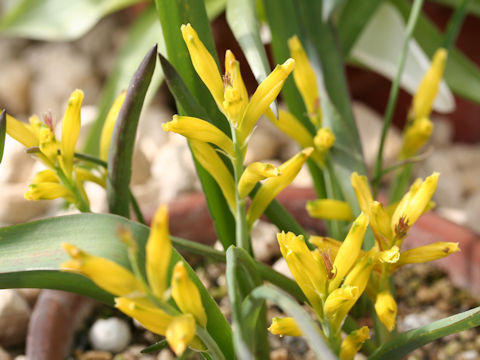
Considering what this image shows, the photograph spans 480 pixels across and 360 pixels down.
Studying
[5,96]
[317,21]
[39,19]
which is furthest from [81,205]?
[5,96]

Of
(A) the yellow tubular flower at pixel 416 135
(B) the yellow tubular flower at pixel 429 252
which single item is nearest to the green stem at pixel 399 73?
(A) the yellow tubular flower at pixel 416 135

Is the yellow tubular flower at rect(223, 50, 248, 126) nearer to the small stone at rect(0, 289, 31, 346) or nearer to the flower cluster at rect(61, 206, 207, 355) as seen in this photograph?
the flower cluster at rect(61, 206, 207, 355)

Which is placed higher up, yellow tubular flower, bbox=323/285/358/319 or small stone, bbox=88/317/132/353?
yellow tubular flower, bbox=323/285/358/319

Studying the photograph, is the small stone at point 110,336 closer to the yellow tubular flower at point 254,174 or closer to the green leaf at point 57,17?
the yellow tubular flower at point 254,174

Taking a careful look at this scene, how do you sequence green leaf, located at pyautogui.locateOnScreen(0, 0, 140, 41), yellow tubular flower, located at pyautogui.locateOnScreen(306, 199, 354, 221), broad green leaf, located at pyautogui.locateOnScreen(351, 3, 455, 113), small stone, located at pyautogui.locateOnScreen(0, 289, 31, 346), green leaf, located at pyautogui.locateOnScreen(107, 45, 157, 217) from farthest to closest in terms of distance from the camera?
green leaf, located at pyautogui.locateOnScreen(0, 0, 140, 41) → broad green leaf, located at pyautogui.locateOnScreen(351, 3, 455, 113) → small stone, located at pyautogui.locateOnScreen(0, 289, 31, 346) → yellow tubular flower, located at pyautogui.locateOnScreen(306, 199, 354, 221) → green leaf, located at pyautogui.locateOnScreen(107, 45, 157, 217)

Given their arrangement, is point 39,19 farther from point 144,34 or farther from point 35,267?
point 35,267

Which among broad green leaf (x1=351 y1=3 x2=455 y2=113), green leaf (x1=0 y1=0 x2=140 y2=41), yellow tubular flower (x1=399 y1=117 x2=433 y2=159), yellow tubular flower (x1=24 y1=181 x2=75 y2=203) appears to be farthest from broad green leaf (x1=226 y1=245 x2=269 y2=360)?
green leaf (x1=0 y1=0 x2=140 y2=41)

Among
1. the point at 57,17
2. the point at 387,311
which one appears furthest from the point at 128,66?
the point at 387,311
